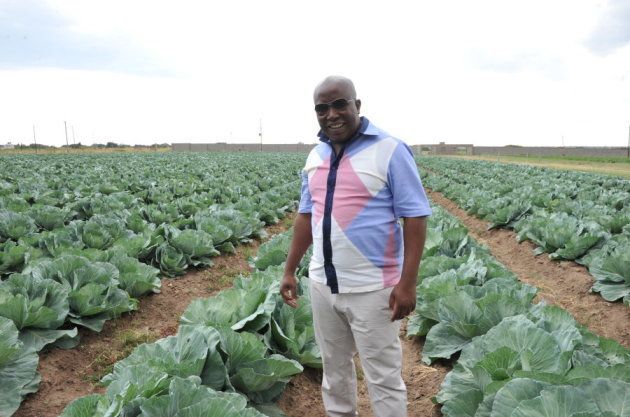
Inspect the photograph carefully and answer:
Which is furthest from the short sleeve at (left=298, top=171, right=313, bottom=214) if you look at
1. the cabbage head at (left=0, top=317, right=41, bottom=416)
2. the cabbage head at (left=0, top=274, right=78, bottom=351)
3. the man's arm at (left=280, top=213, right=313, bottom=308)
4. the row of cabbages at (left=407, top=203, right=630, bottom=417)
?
the cabbage head at (left=0, top=274, right=78, bottom=351)

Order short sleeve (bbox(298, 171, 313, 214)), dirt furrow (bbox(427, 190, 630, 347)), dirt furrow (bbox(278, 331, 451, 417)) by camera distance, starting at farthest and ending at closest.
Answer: dirt furrow (bbox(427, 190, 630, 347)) → dirt furrow (bbox(278, 331, 451, 417)) → short sleeve (bbox(298, 171, 313, 214))

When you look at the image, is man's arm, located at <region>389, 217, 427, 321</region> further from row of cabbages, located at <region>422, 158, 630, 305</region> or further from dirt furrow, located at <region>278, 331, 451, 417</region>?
row of cabbages, located at <region>422, 158, 630, 305</region>

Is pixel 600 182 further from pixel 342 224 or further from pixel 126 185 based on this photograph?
pixel 342 224

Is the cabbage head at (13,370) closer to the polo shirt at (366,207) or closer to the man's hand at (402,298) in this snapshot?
the polo shirt at (366,207)

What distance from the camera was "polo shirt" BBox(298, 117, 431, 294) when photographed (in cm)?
240

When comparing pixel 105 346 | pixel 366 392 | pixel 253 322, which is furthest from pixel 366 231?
pixel 105 346

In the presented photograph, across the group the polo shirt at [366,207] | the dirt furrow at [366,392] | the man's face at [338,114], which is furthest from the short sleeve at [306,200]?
the dirt furrow at [366,392]

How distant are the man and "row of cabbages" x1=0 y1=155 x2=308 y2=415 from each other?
237cm

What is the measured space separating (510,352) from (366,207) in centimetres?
108

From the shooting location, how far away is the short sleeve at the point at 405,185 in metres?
2.38

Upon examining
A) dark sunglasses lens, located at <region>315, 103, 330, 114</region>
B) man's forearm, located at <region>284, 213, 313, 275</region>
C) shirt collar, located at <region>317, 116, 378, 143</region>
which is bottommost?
man's forearm, located at <region>284, 213, 313, 275</region>

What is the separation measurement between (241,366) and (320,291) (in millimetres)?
834

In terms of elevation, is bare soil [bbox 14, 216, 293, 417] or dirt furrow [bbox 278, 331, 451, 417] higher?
bare soil [bbox 14, 216, 293, 417]

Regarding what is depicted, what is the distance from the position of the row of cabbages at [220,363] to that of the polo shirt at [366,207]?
2.71 feet
